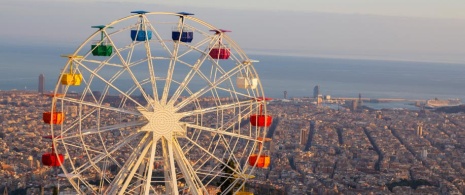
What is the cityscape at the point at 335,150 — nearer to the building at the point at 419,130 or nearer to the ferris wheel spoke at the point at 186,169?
the building at the point at 419,130

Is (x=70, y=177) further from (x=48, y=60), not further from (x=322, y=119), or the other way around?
(x=48, y=60)

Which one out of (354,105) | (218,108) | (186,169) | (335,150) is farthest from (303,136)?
(186,169)

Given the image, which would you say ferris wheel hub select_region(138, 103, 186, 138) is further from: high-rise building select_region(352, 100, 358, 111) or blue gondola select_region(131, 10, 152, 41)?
high-rise building select_region(352, 100, 358, 111)

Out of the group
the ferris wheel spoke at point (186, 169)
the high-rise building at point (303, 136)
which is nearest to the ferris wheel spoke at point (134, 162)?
the ferris wheel spoke at point (186, 169)

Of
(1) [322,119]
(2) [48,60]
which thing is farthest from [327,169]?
(2) [48,60]

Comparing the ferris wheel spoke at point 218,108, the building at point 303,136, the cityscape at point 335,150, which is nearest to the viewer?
the ferris wheel spoke at point 218,108

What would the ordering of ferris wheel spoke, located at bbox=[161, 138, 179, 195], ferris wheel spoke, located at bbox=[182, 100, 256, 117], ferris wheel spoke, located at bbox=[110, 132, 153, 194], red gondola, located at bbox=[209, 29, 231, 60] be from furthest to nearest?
red gondola, located at bbox=[209, 29, 231, 60], ferris wheel spoke, located at bbox=[182, 100, 256, 117], ferris wheel spoke, located at bbox=[161, 138, 179, 195], ferris wheel spoke, located at bbox=[110, 132, 153, 194]

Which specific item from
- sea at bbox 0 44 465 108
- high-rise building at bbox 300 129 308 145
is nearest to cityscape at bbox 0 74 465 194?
high-rise building at bbox 300 129 308 145

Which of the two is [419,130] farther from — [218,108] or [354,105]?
[218,108]
